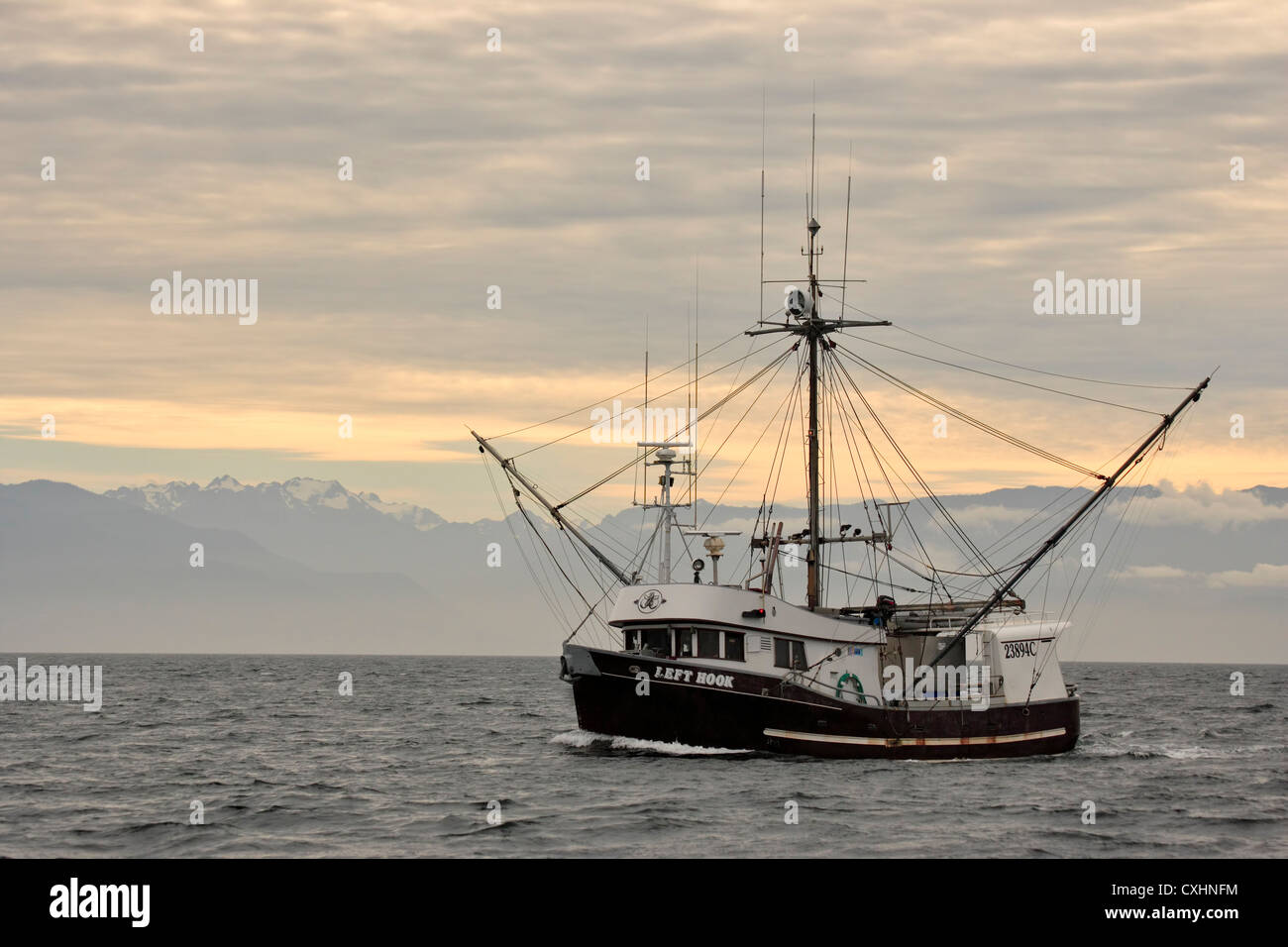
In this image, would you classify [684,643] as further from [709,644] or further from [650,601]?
[650,601]

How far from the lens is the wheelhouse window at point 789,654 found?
4209cm

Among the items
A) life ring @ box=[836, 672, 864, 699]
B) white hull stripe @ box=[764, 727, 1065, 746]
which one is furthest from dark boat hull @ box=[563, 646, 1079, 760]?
life ring @ box=[836, 672, 864, 699]

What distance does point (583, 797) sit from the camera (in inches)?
1398

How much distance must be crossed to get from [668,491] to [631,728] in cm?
796

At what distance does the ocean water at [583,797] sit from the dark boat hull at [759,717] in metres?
0.68

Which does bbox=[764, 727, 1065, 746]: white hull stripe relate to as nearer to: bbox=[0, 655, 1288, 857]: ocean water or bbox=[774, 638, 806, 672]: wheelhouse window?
bbox=[0, 655, 1288, 857]: ocean water

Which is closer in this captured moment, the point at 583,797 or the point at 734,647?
the point at 583,797

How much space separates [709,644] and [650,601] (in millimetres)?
2426

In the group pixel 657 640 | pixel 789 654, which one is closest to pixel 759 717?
pixel 789 654

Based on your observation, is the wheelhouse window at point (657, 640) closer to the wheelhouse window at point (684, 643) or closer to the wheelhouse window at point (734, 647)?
the wheelhouse window at point (684, 643)
